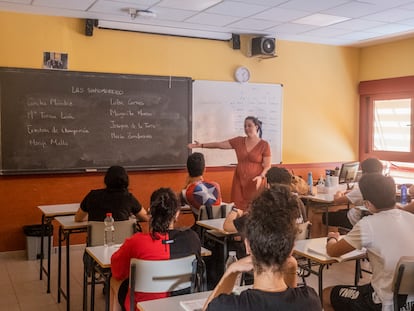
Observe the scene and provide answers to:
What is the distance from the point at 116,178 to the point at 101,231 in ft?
1.65

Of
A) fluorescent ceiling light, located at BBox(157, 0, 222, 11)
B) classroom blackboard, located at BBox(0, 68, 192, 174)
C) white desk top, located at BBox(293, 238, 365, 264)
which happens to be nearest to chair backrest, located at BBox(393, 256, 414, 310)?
white desk top, located at BBox(293, 238, 365, 264)

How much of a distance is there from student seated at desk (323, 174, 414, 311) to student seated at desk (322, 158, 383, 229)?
1206 millimetres

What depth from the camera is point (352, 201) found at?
460 centimetres

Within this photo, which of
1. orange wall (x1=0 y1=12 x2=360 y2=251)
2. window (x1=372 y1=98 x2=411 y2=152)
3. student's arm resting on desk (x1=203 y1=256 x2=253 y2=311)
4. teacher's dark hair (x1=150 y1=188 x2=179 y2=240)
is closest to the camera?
student's arm resting on desk (x1=203 y1=256 x2=253 y2=311)

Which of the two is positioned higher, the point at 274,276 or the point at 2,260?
the point at 274,276

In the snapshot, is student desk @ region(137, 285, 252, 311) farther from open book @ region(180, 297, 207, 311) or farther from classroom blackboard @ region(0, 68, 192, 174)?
classroom blackboard @ region(0, 68, 192, 174)

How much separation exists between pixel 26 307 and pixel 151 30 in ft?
12.2

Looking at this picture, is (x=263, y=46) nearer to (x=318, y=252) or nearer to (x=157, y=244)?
(x=318, y=252)

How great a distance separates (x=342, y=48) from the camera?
785 cm

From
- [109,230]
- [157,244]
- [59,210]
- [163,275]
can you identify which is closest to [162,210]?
[157,244]

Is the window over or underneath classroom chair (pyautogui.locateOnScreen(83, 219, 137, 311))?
over

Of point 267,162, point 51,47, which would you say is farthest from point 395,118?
point 51,47

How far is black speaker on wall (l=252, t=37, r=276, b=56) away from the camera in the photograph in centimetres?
685

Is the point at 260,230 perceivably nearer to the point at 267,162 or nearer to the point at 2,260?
the point at 267,162
